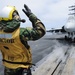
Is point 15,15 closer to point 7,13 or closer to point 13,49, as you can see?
point 7,13

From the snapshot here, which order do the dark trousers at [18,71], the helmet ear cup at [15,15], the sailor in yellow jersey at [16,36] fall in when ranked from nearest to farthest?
1. the sailor in yellow jersey at [16,36]
2. the helmet ear cup at [15,15]
3. the dark trousers at [18,71]

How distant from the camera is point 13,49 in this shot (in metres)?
3.85

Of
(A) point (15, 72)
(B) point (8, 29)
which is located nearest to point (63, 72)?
(A) point (15, 72)

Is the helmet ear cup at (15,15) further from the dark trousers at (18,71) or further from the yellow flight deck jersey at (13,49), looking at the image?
the dark trousers at (18,71)

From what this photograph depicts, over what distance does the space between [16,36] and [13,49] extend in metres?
0.27

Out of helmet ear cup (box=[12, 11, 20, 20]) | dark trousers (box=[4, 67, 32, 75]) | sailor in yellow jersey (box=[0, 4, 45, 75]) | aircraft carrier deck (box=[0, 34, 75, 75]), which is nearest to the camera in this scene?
sailor in yellow jersey (box=[0, 4, 45, 75])

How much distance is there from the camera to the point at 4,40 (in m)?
3.86

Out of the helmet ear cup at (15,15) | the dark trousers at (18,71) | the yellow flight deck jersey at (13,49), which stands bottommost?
the dark trousers at (18,71)

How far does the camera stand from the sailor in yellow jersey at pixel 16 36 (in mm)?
3715

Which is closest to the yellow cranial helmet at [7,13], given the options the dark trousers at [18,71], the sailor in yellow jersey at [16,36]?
the sailor in yellow jersey at [16,36]

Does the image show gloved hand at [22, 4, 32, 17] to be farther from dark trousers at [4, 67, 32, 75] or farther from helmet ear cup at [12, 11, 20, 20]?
dark trousers at [4, 67, 32, 75]

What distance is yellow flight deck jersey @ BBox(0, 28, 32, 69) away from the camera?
3.73 meters

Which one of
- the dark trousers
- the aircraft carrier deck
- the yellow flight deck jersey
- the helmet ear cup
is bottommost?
the aircraft carrier deck

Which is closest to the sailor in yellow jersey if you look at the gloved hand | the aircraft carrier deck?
the gloved hand
